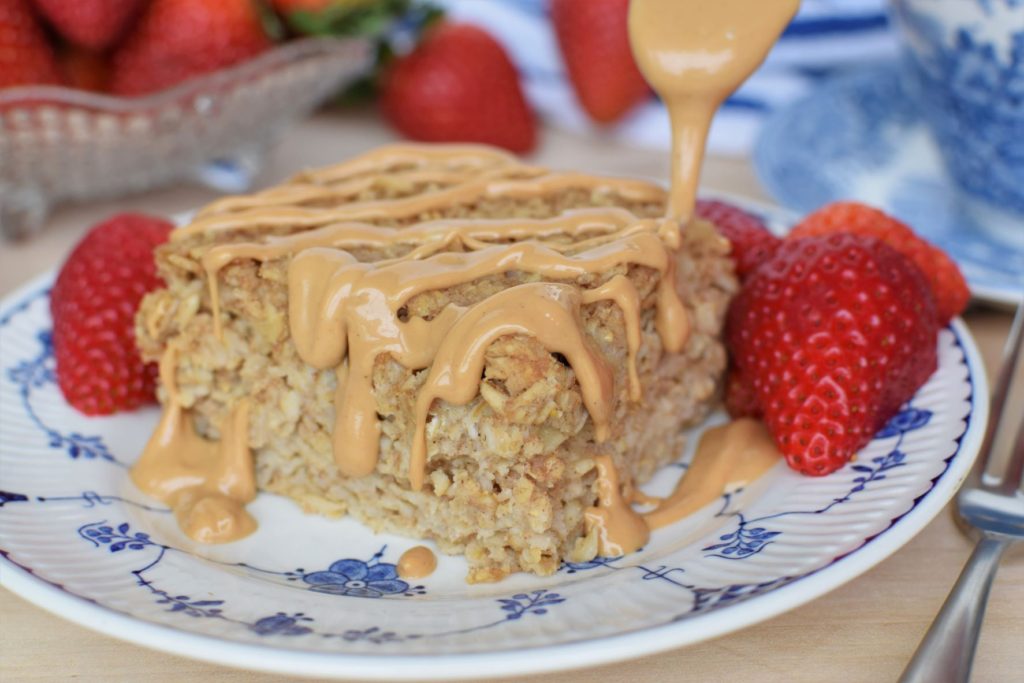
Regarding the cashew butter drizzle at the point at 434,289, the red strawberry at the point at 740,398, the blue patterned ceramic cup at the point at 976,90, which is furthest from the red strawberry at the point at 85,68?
the blue patterned ceramic cup at the point at 976,90

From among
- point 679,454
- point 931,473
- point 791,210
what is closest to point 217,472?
point 679,454

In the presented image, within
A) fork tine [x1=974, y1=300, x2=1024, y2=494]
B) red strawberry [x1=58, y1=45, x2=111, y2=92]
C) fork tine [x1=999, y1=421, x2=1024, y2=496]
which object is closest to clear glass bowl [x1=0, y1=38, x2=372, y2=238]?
red strawberry [x1=58, y1=45, x2=111, y2=92]

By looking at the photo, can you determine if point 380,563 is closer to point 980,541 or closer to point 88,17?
point 980,541

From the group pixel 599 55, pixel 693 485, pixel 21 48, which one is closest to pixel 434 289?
pixel 693 485

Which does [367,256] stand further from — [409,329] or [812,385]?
[812,385]

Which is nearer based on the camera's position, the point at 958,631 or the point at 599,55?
the point at 958,631

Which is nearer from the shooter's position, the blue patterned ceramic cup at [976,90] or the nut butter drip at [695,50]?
the nut butter drip at [695,50]

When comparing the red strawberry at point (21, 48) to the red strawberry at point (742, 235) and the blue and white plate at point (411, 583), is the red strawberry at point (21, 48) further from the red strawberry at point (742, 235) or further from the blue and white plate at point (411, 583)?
the red strawberry at point (742, 235)
